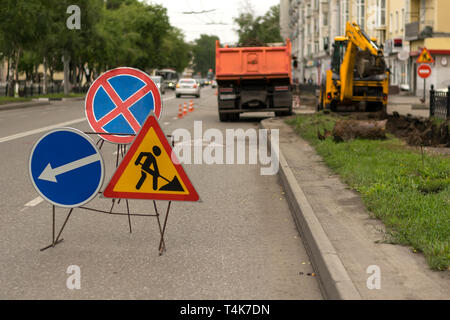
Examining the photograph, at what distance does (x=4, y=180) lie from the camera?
450 inches

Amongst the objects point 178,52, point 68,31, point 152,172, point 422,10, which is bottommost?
point 152,172

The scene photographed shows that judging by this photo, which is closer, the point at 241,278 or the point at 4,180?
the point at 241,278

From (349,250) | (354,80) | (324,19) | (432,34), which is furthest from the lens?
(324,19)

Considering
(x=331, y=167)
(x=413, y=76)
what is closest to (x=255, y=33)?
(x=413, y=76)

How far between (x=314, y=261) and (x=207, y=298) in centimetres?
134

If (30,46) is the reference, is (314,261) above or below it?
below

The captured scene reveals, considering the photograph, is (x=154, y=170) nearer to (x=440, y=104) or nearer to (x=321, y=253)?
(x=321, y=253)

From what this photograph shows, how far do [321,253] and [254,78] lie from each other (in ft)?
68.1

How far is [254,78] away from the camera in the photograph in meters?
26.5

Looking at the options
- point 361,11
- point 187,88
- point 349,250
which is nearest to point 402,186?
point 349,250

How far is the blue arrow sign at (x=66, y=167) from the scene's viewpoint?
21.8 feet

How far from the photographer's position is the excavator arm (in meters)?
22.4

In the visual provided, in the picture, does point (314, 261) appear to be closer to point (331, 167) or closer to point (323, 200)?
point (323, 200)

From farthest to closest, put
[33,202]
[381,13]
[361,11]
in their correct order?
[361,11], [381,13], [33,202]
